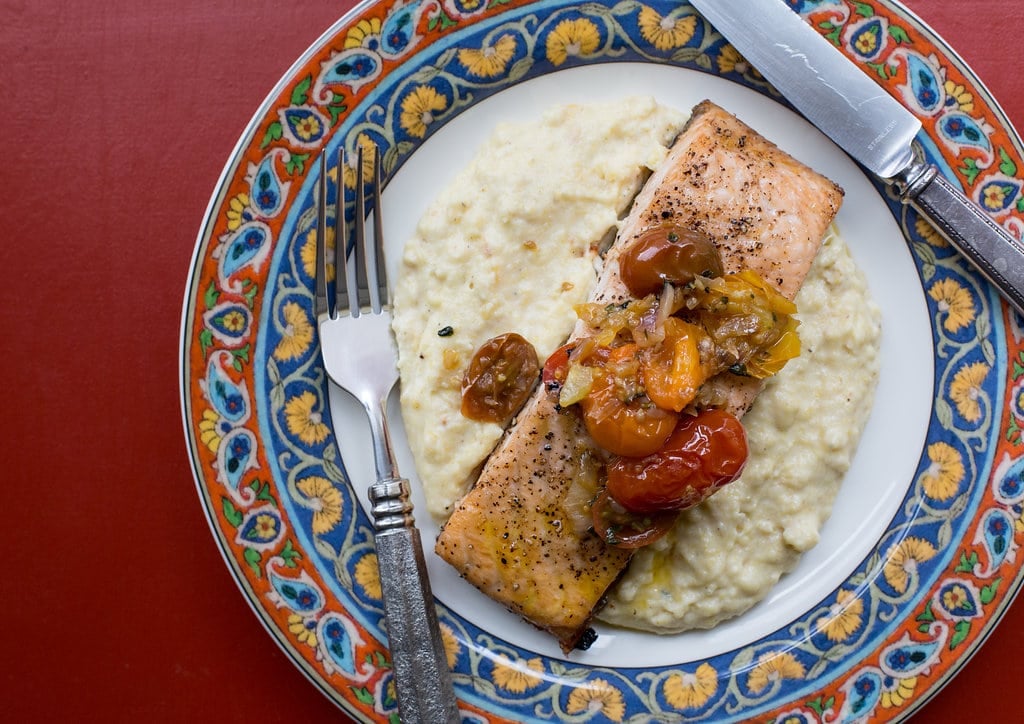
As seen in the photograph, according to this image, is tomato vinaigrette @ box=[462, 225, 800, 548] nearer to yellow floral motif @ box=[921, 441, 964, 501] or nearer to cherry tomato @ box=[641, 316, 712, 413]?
cherry tomato @ box=[641, 316, 712, 413]

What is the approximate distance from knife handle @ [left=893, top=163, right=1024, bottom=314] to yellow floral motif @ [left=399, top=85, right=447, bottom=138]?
2.34 metres

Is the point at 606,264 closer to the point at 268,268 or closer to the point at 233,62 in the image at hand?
the point at 268,268

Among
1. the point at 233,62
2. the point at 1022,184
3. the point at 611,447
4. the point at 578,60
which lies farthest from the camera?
the point at 233,62

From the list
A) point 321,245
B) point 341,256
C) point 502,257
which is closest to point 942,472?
point 502,257

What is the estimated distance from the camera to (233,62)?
4340 millimetres

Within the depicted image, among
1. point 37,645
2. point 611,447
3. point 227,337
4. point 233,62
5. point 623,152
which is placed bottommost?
point 37,645

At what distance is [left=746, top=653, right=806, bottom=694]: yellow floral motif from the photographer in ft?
12.8

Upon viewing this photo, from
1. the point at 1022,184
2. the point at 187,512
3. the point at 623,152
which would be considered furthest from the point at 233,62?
the point at 1022,184

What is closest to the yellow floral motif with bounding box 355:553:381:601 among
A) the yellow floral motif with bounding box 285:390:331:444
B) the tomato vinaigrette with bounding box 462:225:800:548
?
the yellow floral motif with bounding box 285:390:331:444

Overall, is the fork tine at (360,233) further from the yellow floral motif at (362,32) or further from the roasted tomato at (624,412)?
the roasted tomato at (624,412)

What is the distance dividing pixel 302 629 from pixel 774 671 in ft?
7.78

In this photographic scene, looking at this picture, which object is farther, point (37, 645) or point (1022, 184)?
point (37, 645)

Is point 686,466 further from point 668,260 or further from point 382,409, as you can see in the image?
point 382,409

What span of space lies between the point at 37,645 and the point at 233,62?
137 inches
